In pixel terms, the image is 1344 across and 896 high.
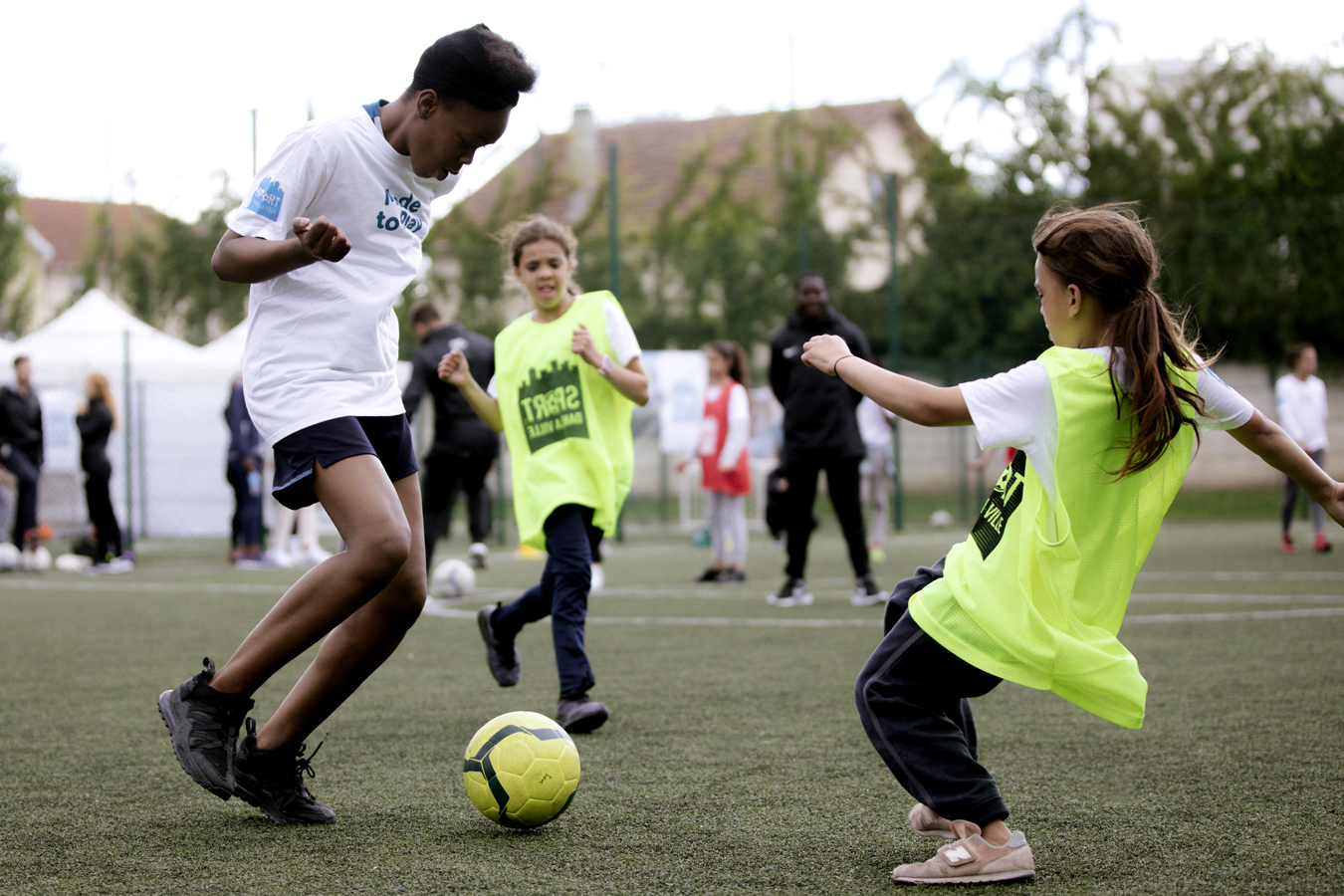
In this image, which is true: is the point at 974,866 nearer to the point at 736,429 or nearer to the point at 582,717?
the point at 582,717

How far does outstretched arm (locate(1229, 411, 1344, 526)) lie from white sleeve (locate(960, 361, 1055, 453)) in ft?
1.60

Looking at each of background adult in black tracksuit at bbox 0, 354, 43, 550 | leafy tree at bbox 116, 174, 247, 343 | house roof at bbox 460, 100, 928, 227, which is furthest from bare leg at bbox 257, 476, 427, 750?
leafy tree at bbox 116, 174, 247, 343

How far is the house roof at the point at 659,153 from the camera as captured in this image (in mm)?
24312

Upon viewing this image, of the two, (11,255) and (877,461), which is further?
(11,255)

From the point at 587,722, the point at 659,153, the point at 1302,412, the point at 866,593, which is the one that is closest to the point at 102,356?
the point at 866,593

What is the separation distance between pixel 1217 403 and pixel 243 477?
36.1ft

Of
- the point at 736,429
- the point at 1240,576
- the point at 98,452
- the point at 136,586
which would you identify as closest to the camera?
the point at 1240,576

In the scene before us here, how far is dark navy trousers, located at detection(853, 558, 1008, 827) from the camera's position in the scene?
2.65 m

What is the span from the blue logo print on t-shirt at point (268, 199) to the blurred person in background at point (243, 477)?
9315 millimetres

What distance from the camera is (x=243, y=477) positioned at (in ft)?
40.5

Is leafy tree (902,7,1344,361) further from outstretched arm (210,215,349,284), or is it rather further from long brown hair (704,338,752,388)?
outstretched arm (210,215,349,284)

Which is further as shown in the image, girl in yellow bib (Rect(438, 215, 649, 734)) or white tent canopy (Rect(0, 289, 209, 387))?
white tent canopy (Rect(0, 289, 209, 387))

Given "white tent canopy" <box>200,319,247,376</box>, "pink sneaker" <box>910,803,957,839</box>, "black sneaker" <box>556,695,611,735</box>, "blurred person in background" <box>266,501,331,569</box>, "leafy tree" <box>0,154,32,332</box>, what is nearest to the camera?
"pink sneaker" <box>910,803,957,839</box>

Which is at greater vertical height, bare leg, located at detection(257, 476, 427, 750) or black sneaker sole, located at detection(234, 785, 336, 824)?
bare leg, located at detection(257, 476, 427, 750)
